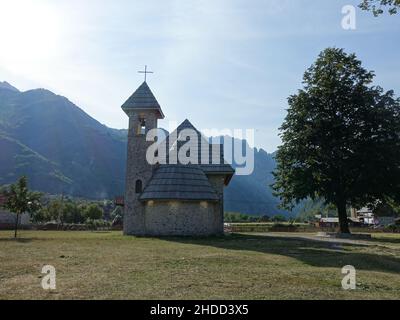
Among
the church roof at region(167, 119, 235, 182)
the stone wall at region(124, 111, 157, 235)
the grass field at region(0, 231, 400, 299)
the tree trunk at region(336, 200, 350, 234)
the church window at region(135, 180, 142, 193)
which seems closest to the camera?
the grass field at region(0, 231, 400, 299)

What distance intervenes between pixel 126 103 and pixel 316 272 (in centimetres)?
2500

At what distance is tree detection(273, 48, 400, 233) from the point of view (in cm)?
3253

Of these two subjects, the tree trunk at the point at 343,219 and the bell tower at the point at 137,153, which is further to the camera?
the tree trunk at the point at 343,219

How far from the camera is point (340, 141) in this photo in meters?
33.4

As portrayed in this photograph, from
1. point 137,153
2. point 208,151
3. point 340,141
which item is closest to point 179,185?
point 137,153

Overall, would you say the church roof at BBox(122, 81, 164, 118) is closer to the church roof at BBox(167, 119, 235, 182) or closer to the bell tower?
the bell tower

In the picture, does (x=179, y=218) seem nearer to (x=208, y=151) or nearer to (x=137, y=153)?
(x=137, y=153)

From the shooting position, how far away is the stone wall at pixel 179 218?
29359 mm

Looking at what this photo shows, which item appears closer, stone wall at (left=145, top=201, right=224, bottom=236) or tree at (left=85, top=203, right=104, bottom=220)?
stone wall at (left=145, top=201, right=224, bottom=236)

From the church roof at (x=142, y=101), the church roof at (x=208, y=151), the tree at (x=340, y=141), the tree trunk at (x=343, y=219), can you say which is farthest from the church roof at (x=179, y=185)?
the tree trunk at (x=343, y=219)

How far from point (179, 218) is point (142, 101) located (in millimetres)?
10985

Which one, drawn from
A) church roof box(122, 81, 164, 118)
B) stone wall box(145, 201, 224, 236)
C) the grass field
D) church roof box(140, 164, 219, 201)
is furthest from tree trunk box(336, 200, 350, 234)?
the grass field

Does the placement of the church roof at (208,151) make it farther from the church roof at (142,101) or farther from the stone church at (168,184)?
the church roof at (142,101)

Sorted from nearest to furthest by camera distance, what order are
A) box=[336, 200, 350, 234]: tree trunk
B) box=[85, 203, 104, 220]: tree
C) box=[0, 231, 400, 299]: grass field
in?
box=[0, 231, 400, 299]: grass field < box=[336, 200, 350, 234]: tree trunk < box=[85, 203, 104, 220]: tree
